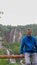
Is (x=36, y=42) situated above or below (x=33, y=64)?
above

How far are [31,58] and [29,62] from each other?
5.3 inches

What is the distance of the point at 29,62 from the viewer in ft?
24.6

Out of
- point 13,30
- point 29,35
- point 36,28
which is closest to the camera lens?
point 29,35

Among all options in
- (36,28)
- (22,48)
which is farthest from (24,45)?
(36,28)

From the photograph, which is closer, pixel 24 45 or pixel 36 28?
pixel 24 45

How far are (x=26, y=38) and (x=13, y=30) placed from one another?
162 ft

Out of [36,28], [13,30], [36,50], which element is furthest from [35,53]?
[13,30]

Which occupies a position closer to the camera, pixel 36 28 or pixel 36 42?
pixel 36 42

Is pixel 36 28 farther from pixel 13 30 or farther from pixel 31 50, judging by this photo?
pixel 31 50

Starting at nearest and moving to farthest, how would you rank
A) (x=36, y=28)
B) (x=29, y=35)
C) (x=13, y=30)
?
(x=29, y=35)
(x=36, y=28)
(x=13, y=30)

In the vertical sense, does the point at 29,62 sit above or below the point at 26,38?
below

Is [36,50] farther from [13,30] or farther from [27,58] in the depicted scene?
[13,30]

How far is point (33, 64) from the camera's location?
7500 mm

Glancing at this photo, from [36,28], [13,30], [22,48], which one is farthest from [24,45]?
[13,30]
